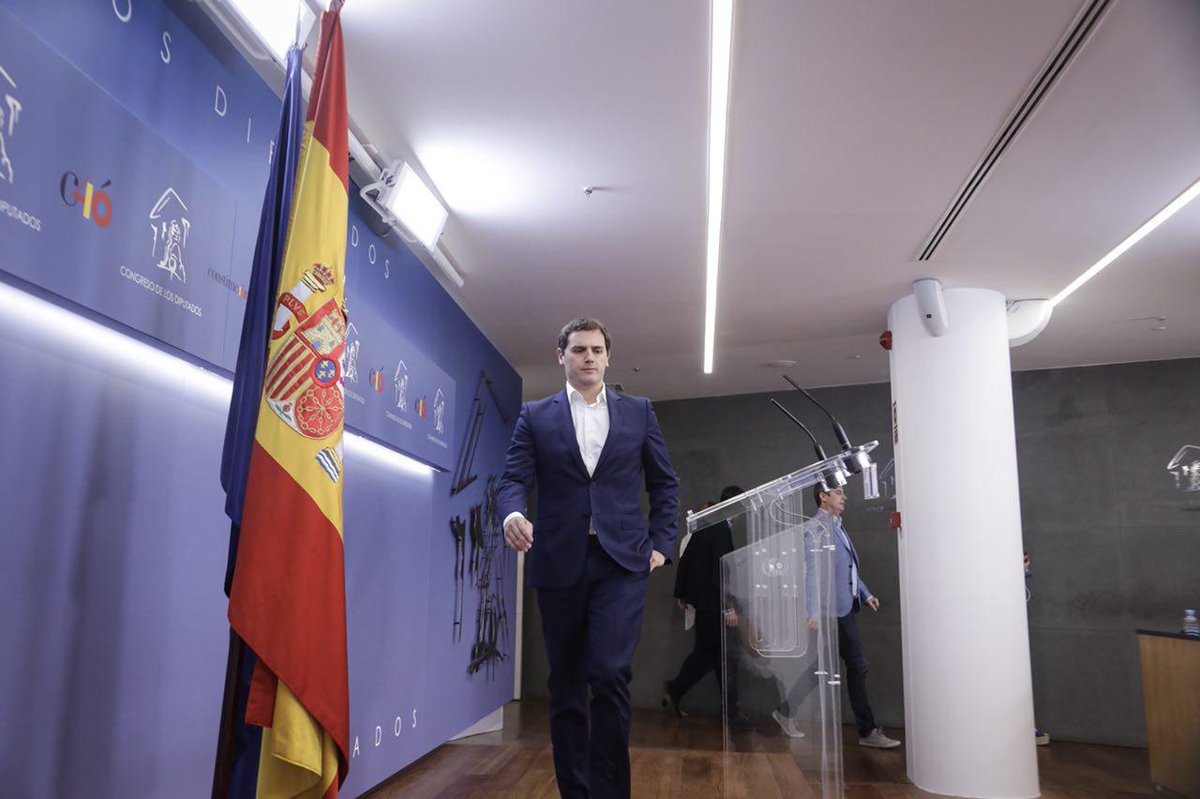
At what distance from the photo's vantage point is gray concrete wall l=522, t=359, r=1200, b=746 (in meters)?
6.28

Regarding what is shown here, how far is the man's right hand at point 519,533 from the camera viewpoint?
7.55ft

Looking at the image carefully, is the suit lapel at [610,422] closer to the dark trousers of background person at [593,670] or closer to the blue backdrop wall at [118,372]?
the dark trousers of background person at [593,670]

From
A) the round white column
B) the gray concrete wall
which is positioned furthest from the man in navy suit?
the gray concrete wall

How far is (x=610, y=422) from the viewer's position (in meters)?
2.66

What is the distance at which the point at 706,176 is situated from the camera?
12.1 feet

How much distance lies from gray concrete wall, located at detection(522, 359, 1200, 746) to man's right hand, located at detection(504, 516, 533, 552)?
5.42 metres

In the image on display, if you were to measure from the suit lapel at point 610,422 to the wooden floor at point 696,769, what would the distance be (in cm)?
151

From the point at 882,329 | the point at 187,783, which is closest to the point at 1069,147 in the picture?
the point at 882,329

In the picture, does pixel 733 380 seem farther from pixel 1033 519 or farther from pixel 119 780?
pixel 119 780

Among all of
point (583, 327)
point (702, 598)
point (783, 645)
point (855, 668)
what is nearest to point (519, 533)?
point (583, 327)

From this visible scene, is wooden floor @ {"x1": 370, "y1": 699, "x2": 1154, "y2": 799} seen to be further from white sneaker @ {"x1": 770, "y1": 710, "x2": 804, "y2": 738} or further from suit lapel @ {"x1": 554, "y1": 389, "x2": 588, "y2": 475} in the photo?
suit lapel @ {"x1": 554, "y1": 389, "x2": 588, "y2": 475}

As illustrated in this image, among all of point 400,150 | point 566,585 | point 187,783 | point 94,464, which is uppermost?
point 400,150

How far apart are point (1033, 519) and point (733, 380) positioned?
8.32ft

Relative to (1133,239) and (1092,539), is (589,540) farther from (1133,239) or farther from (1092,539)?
(1092,539)
